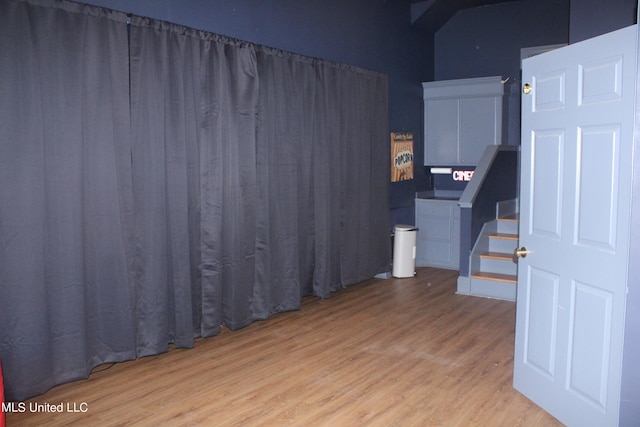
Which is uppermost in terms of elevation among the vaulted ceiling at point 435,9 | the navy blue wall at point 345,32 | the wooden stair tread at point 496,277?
the vaulted ceiling at point 435,9

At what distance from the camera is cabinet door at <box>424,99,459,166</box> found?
6.99m

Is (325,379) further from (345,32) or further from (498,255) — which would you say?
(345,32)

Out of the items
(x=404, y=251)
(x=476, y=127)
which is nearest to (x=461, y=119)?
(x=476, y=127)

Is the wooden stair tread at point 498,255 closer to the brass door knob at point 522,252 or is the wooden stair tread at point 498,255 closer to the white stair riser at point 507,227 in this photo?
the white stair riser at point 507,227

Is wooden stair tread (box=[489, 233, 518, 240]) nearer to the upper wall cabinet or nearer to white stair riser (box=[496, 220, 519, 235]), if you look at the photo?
white stair riser (box=[496, 220, 519, 235])

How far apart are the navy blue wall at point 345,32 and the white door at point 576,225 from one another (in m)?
2.38

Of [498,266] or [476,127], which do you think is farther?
[476,127]

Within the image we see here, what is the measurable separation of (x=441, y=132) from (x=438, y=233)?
1.39m

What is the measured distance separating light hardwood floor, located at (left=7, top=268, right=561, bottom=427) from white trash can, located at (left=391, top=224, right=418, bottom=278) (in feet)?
4.56

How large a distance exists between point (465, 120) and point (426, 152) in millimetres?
687

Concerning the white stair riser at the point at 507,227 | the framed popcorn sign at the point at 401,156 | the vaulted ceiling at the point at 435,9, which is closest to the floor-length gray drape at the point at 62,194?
the framed popcorn sign at the point at 401,156

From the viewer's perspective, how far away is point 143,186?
3.49m

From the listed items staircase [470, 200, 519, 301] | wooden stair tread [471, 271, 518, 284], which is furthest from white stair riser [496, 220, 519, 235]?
wooden stair tread [471, 271, 518, 284]

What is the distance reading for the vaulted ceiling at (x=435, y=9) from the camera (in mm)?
6688
